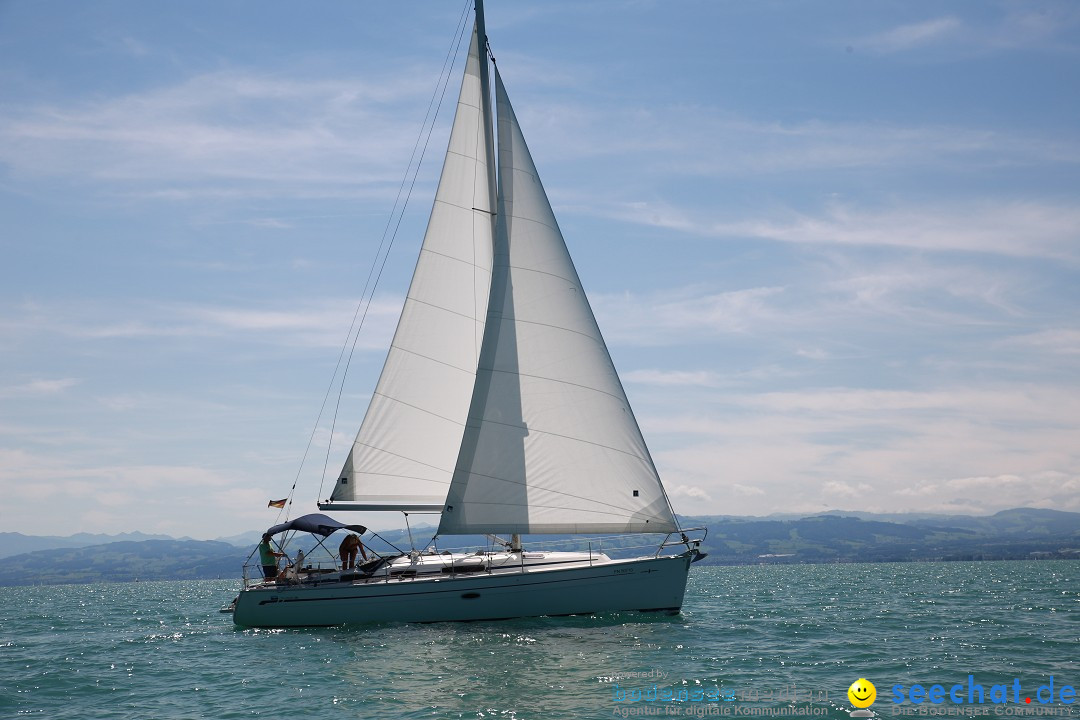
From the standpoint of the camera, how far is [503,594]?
25.8 metres

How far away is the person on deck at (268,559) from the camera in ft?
94.2

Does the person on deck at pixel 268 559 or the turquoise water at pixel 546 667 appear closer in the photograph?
the turquoise water at pixel 546 667

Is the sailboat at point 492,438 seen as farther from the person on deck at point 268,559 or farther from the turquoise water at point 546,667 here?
the turquoise water at point 546,667

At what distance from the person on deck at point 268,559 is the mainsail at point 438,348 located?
98.5 inches

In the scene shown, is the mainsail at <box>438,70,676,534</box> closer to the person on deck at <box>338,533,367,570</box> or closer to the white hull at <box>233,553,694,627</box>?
the white hull at <box>233,553,694,627</box>

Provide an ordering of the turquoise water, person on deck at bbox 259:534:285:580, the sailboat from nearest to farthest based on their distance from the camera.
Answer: the turquoise water
the sailboat
person on deck at bbox 259:534:285:580

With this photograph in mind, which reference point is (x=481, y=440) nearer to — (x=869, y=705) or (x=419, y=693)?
(x=419, y=693)

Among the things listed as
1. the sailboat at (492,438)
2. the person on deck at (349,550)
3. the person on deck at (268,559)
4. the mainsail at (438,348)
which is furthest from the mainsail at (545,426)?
the person on deck at (268,559)

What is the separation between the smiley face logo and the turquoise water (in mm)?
185

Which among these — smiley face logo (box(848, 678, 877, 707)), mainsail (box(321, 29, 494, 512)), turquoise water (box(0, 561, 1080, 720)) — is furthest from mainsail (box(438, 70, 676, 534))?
Result: smiley face logo (box(848, 678, 877, 707))

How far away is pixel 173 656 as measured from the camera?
25.5 m

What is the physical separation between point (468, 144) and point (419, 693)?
710 inches

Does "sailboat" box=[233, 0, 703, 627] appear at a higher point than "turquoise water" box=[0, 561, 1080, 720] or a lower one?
higher

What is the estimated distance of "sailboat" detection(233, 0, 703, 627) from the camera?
2622 centimetres
